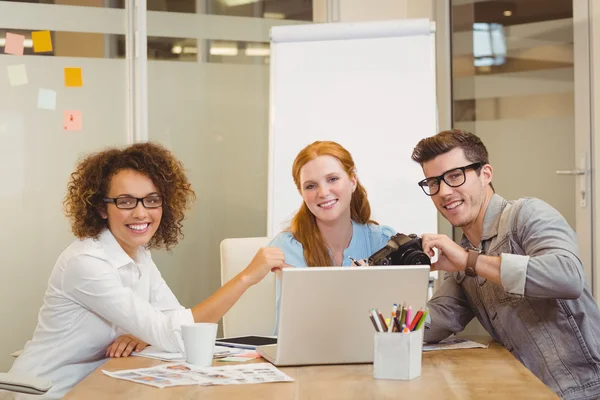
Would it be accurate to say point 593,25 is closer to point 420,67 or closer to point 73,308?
point 420,67

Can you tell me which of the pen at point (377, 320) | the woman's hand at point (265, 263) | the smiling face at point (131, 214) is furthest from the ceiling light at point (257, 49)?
the pen at point (377, 320)

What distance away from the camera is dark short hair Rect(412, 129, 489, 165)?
2.00 metres

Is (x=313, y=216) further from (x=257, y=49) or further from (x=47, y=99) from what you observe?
(x=257, y=49)

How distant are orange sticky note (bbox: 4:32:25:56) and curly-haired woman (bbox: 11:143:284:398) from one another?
1.76 m

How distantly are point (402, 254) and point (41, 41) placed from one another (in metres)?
2.62

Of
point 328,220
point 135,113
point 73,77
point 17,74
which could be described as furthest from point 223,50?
point 328,220

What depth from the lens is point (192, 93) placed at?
411 cm

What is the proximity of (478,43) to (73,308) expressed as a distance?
2.84 meters

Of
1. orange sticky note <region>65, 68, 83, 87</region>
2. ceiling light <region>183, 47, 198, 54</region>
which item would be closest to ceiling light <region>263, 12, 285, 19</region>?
ceiling light <region>183, 47, 198, 54</region>

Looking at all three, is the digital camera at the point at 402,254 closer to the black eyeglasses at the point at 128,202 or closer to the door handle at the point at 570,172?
the black eyeglasses at the point at 128,202

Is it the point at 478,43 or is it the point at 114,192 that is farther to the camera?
the point at 478,43

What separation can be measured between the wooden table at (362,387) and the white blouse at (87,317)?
0.30 meters

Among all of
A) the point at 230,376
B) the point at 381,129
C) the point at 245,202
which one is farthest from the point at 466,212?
the point at 245,202

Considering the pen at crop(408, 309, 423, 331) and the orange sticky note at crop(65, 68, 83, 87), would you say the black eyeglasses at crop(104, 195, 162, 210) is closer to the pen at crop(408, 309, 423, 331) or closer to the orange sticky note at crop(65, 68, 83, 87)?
the pen at crop(408, 309, 423, 331)
